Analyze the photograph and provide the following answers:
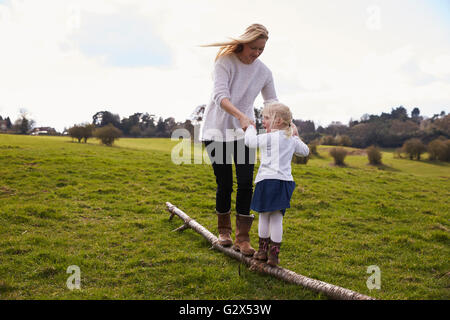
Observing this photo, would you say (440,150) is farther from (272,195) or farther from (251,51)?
(272,195)

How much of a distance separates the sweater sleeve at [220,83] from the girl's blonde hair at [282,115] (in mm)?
558

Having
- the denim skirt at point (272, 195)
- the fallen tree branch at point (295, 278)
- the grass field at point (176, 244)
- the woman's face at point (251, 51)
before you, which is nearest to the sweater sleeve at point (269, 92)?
the woman's face at point (251, 51)

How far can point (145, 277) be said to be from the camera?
12.3 feet

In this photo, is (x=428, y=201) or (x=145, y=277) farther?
(x=428, y=201)

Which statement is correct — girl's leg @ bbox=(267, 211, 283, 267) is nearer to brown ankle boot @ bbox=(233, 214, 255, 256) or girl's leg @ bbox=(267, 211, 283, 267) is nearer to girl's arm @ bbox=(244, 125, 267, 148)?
brown ankle boot @ bbox=(233, 214, 255, 256)

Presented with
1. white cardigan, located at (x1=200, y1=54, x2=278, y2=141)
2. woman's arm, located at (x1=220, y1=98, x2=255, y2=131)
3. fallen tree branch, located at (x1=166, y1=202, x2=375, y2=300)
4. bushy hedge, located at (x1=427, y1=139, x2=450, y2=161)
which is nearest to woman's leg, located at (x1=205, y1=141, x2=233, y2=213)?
white cardigan, located at (x1=200, y1=54, x2=278, y2=141)

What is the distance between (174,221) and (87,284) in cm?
296

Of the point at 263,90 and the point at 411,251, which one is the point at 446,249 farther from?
the point at 263,90

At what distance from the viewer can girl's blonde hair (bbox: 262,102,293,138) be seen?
3.54m

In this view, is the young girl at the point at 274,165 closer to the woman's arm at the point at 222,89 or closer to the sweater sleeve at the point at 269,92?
the woman's arm at the point at 222,89

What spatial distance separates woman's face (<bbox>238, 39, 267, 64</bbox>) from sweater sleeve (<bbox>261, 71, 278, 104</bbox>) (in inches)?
16.6
